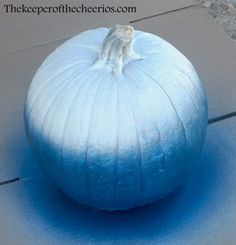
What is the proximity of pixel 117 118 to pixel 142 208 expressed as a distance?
16.4 inches

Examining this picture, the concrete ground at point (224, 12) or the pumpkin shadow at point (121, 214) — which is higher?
the concrete ground at point (224, 12)

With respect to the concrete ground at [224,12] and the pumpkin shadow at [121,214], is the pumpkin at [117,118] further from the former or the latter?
the concrete ground at [224,12]

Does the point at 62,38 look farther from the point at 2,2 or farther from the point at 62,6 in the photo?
the point at 2,2

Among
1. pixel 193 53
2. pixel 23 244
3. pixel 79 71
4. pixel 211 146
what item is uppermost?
pixel 79 71

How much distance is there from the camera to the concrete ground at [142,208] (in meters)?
1.84

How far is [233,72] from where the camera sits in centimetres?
237

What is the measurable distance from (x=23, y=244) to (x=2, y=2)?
54.5 inches

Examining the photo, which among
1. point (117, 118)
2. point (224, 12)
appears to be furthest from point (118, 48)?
point (224, 12)

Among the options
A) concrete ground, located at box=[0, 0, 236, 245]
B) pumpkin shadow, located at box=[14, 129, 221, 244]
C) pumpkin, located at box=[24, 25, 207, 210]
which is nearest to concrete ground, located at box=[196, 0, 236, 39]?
concrete ground, located at box=[0, 0, 236, 245]

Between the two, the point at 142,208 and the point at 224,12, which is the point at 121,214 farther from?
the point at 224,12

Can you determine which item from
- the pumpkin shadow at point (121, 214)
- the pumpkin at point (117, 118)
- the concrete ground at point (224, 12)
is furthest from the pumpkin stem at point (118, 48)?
the concrete ground at point (224, 12)

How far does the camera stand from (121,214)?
6.18 ft

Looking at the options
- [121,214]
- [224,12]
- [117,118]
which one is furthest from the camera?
[224,12]

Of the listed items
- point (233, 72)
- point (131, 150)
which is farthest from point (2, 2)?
point (131, 150)
